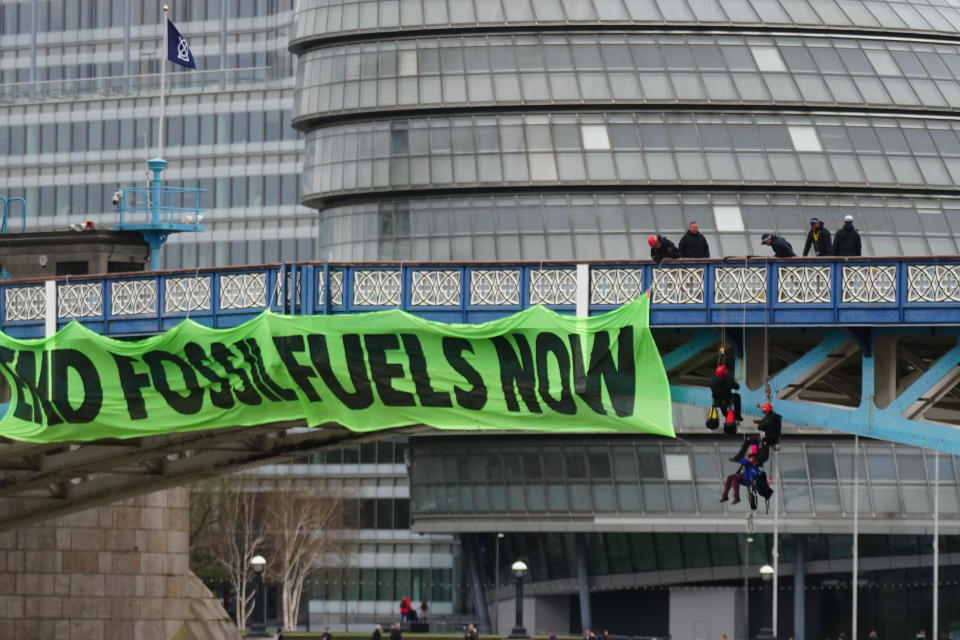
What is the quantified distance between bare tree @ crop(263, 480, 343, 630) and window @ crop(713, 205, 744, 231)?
33413 mm

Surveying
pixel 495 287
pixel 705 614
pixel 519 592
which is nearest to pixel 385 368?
pixel 495 287

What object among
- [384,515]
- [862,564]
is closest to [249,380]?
[862,564]

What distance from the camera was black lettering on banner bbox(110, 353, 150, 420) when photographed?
5475 centimetres

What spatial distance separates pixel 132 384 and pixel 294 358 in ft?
15.1

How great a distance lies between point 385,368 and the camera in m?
51.5

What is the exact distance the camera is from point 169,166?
14400cm

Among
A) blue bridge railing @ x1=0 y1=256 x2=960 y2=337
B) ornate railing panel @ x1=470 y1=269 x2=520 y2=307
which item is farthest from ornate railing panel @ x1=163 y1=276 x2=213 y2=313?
ornate railing panel @ x1=470 y1=269 x2=520 y2=307

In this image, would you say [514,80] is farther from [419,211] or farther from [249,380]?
[249,380]

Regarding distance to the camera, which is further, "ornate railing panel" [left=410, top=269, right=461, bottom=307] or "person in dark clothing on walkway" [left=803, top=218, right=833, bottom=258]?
"ornate railing panel" [left=410, top=269, right=461, bottom=307]

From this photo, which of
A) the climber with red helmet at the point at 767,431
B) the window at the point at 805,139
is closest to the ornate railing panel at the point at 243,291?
the climber with red helmet at the point at 767,431

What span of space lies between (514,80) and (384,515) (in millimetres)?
41899

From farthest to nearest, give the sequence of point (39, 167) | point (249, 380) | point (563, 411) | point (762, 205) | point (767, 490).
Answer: point (39, 167), point (762, 205), point (249, 380), point (563, 411), point (767, 490)

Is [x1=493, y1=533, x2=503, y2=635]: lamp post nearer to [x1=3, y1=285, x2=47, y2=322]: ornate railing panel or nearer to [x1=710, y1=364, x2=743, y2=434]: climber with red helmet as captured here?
[x1=3, y1=285, x2=47, y2=322]: ornate railing panel

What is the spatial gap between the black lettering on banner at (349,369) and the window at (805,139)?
161 ft
